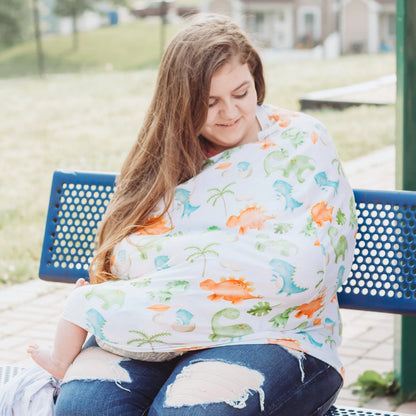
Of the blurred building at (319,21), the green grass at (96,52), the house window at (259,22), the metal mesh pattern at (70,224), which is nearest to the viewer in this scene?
the metal mesh pattern at (70,224)

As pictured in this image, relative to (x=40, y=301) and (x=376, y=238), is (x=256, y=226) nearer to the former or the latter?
(x=376, y=238)

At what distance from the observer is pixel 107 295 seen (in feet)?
7.55

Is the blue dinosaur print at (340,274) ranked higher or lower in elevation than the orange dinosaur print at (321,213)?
lower

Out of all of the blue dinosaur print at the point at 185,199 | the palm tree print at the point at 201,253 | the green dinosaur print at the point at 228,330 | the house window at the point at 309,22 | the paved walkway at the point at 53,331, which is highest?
the blue dinosaur print at the point at 185,199

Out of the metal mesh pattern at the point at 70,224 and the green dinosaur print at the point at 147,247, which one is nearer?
the green dinosaur print at the point at 147,247

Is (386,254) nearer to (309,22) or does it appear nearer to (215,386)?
(215,386)

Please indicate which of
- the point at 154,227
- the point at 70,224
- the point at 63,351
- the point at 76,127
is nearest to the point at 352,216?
the point at 154,227

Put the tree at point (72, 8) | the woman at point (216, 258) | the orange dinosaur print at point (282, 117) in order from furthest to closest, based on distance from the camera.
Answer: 1. the tree at point (72, 8)
2. the orange dinosaur print at point (282, 117)
3. the woman at point (216, 258)

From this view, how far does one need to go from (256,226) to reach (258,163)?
223mm

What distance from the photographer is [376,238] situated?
2.67 metres

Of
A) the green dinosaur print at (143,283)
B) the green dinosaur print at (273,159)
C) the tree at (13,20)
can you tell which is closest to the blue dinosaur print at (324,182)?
the green dinosaur print at (273,159)

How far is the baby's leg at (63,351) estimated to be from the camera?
2328 mm

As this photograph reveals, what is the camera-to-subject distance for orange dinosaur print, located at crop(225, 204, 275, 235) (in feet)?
7.72

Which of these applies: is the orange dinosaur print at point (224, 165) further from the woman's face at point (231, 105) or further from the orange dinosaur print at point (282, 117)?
the orange dinosaur print at point (282, 117)
